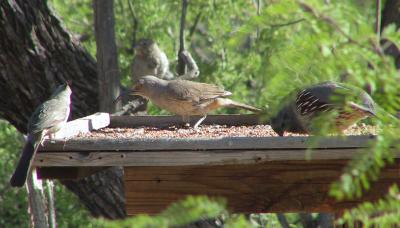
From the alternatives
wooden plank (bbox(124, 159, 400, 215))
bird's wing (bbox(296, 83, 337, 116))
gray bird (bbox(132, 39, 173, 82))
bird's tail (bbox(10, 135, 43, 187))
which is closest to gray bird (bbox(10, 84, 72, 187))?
bird's tail (bbox(10, 135, 43, 187))

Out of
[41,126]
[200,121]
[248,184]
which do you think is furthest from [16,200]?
[248,184]

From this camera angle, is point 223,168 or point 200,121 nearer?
point 223,168

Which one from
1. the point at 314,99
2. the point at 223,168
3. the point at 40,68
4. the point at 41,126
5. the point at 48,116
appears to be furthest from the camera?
the point at 40,68

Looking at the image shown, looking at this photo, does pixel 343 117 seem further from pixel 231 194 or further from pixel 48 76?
pixel 48 76

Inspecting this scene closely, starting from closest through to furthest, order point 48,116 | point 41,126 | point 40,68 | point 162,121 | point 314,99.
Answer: point 314,99, point 41,126, point 48,116, point 162,121, point 40,68

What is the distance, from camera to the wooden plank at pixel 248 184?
3.91 metres

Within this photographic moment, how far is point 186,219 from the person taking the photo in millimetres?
1468

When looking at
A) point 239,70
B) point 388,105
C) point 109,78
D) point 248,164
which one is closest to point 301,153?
point 248,164

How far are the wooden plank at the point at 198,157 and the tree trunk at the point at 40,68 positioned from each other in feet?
9.96

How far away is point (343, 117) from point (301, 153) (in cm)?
36

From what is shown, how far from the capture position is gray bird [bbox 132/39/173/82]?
27.7ft

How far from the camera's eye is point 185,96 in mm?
6121

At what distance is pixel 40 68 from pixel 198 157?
338 cm

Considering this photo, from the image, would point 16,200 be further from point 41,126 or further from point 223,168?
point 223,168
